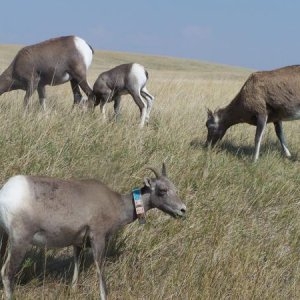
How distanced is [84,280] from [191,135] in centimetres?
539

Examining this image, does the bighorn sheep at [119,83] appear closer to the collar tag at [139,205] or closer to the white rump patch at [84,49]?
the white rump patch at [84,49]

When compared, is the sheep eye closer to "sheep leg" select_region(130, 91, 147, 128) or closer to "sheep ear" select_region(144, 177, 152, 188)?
"sheep ear" select_region(144, 177, 152, 188)

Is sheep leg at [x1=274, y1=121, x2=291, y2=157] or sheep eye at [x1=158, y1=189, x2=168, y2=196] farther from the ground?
sheep eye at [x1=158, y1=189, x2=168, y2=196]

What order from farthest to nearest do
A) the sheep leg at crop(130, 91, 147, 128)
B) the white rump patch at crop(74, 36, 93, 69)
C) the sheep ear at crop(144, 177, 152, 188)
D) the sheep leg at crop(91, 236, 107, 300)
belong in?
the white rump patch at crop(74, 36, 93, 69)
the sheep leg at crop(130, 91, 147, 128)
the sheep ear at crop(144, 177, 152, 188)
the sheep leg at crop(91, 236, 107, 300)

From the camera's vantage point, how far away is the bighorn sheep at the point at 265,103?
9938 mm

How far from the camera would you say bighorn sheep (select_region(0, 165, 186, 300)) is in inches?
171

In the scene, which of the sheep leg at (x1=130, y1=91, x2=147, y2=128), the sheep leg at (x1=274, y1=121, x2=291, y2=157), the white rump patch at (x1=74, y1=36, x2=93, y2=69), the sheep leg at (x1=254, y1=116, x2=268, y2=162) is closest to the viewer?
the sheep leg at (x1=254, y1=116, x2=268, y2=162)

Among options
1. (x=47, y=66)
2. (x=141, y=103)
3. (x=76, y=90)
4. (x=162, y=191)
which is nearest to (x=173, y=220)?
(x=162, y=191)

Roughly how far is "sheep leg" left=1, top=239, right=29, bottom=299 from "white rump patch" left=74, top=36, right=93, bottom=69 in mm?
7271

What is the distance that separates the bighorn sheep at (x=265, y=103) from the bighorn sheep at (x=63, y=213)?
196 inches

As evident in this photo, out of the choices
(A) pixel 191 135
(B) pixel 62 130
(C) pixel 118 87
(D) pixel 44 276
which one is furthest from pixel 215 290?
(C) pixel 118 87

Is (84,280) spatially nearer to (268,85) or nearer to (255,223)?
(255,223)

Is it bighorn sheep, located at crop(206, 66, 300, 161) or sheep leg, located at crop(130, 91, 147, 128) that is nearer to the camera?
bighorn sheep, located at crop(206, 66, 300, 161)

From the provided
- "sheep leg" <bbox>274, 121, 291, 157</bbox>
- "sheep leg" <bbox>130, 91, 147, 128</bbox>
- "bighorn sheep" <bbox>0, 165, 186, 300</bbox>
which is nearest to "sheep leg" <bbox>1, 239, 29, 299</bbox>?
"bighorn sheep" <bbox>0, 165, 186, 300</bbox>
